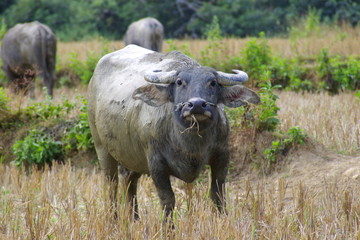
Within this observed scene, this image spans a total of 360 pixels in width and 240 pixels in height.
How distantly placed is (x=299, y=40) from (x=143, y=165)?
9.10m

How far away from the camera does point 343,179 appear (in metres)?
5.11

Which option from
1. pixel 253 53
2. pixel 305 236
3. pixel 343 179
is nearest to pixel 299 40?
pixel 253 53

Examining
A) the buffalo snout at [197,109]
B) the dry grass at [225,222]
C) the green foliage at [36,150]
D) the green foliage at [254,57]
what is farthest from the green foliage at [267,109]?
the green foliage at [254,57]

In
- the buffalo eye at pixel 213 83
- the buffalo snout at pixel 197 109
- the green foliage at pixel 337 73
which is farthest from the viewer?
the green foliage at pixel 337 73

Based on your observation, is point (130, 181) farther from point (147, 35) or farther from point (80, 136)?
point (147, 35)

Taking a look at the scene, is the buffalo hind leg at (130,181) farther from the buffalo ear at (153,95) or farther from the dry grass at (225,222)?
the buffalo ear at (153,95)

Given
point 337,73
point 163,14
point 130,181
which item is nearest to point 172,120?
point 130,181

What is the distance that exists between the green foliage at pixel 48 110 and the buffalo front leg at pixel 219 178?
3878 millimetres

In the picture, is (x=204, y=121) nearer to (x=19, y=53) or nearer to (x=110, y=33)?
(x=19, y=53)

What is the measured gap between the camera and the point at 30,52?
11281mm

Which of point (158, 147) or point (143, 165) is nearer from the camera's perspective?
point (158, 147)

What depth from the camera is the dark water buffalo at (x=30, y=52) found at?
11227 millimetres

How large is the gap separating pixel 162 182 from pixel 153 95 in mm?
643

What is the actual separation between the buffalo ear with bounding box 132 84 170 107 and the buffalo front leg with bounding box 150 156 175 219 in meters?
0.41
